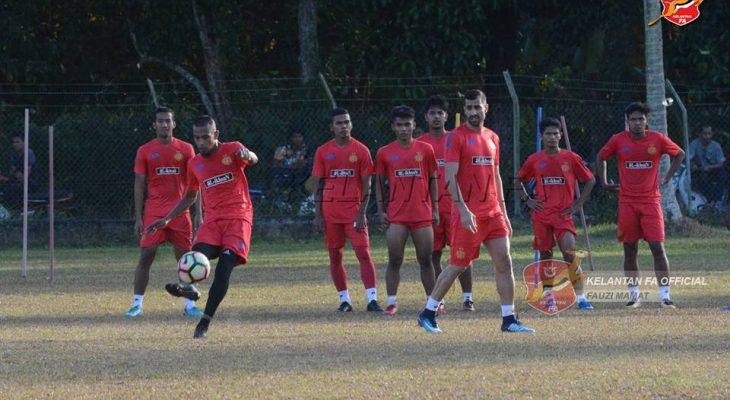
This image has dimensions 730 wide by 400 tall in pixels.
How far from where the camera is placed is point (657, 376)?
8.93 meters

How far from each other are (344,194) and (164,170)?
5.81 ft

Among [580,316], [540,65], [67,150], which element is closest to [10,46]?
[67,150]

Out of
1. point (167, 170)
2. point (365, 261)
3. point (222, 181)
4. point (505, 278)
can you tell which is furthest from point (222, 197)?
point (505, 278)

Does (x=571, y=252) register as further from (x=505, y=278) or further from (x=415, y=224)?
(x=505, y=278)

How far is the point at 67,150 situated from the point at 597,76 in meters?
12.1

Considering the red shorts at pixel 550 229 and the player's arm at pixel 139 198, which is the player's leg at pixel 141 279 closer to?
the player's arm at pixel 139 198

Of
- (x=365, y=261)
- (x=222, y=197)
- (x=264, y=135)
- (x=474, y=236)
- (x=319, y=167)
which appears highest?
(x=264, y=135)

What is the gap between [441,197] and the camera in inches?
554

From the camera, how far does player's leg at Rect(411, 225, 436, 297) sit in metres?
13.4

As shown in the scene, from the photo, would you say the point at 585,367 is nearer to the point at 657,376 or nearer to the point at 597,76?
the point at 657,376

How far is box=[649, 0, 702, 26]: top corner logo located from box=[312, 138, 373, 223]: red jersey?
37.6 feet

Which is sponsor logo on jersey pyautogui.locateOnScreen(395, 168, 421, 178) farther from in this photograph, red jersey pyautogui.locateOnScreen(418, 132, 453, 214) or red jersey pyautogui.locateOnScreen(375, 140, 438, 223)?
red jersey pyautogui.locateOnScreen(418, 132, 453, 214)

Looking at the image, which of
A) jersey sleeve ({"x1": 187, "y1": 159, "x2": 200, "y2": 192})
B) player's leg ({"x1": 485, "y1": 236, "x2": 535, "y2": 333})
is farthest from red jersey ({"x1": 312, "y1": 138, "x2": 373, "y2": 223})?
player's leg ({"x1": 485, "y1": 236, "x2": 535, "y2": 333})

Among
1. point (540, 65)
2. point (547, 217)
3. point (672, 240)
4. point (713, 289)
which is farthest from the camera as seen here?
point (540, 65)
